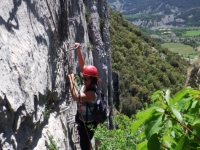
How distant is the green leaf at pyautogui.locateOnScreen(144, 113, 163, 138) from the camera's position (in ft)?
6.59

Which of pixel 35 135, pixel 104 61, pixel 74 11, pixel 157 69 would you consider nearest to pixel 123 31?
pixel 157 69

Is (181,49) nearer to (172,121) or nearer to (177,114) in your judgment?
(172,121)

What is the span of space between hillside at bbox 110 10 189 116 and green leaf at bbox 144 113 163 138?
33015 millimetres

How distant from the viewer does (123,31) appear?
5559cm

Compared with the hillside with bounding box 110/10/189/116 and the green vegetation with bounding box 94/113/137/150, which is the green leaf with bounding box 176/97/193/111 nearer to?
the green vegetation with bounding box 94/113/137/150

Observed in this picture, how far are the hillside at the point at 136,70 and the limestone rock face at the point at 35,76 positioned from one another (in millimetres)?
29229

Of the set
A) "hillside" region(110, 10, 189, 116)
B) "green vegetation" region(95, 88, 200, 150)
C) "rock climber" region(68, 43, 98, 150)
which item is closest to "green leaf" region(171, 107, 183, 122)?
"green vegetation" region(95, 88, 200, 150)

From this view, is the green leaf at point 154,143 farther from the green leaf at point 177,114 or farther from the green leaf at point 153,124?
the green leaf at point 177,114

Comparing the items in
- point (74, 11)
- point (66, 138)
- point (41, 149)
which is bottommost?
point (66, 138)

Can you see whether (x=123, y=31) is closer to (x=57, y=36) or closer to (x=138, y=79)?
(x=138, y=79)

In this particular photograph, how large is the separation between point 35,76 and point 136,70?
149 ft

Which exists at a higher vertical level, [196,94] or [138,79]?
[196,94]

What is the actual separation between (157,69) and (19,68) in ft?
164

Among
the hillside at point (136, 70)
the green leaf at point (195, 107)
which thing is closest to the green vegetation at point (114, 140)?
the green leaf at point (195, 107)
